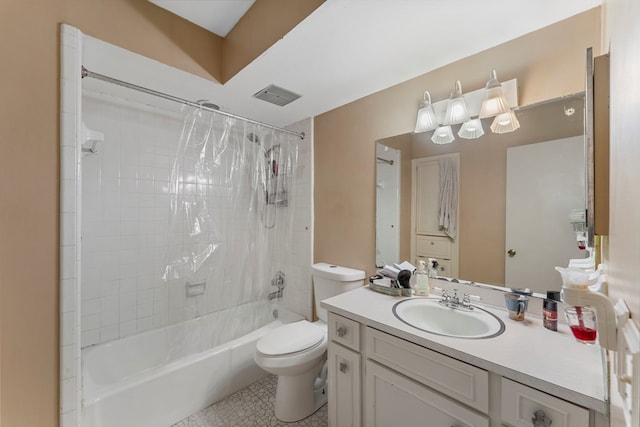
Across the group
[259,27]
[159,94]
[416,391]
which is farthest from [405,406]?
[159,94]

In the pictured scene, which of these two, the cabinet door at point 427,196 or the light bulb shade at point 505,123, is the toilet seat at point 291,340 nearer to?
the cabinet door at point 427,196

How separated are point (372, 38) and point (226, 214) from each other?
4.85 feet

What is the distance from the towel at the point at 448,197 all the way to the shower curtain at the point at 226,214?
1.29m

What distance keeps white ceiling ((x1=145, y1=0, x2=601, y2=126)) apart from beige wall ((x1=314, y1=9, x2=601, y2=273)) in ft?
0.20

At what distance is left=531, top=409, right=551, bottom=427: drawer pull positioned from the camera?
0.74m

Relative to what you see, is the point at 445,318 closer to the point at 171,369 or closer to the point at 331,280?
the point at 331,280

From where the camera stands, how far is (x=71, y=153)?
116 cm

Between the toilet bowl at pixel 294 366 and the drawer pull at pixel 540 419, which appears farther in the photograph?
the toilet bowl at pixel 294 366

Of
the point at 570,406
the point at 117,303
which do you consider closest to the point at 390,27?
the point at 570,406

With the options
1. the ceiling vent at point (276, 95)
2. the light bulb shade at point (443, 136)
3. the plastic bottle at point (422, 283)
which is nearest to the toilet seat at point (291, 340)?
the plastic bottle at point (422, 283)

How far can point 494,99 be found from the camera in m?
1.26

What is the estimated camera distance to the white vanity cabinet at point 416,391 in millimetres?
773

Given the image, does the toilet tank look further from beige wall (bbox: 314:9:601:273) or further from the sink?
the sink
